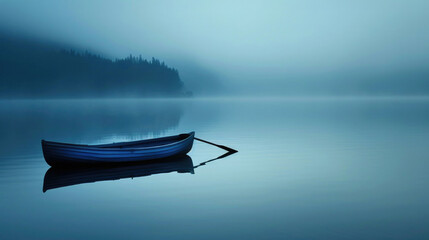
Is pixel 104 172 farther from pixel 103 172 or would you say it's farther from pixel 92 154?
pixel 92 154

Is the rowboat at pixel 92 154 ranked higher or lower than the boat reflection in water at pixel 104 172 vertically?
higher

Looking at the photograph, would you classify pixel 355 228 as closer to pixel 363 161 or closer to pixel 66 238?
pixel 66 238

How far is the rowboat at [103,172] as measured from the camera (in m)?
16.6

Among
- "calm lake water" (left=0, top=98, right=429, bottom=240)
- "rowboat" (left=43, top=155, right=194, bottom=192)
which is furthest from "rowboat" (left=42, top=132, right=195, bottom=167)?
"calm lake water" (left=0, top=98, right=429, bottom=240)

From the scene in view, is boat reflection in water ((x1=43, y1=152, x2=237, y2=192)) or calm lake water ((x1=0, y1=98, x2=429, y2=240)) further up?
boat reflection in water ((x1=43, y1=152, x2=237, y2=192))

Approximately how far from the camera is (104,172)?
726 inches

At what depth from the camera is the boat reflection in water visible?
54.3ft

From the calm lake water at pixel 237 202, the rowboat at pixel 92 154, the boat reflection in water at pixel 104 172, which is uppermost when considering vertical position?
the rowboat at pixel 92 154

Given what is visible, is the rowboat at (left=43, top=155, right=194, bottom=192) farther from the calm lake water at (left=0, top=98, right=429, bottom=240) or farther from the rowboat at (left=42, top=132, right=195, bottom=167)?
the calm lake water at (left=0, top=98, right=429, bottom=240)

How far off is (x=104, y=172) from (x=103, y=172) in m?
0.05

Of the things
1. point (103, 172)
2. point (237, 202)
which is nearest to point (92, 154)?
point (103, 172)

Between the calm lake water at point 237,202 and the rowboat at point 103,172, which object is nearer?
the calm lake water at point 237,202

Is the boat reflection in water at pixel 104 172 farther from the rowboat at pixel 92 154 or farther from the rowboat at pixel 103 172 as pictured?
the rowboat at pixel 92 154

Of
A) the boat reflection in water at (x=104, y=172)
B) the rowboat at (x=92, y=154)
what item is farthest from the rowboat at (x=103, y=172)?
the rowboat at (x=92, y=154)
